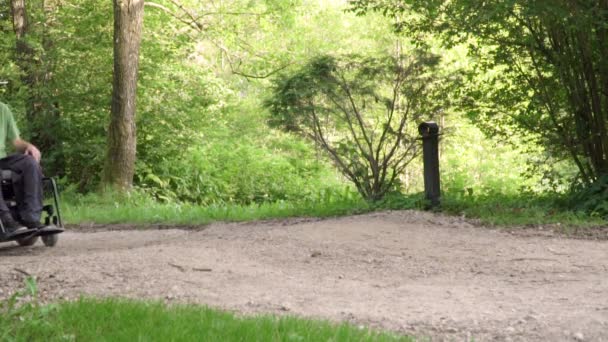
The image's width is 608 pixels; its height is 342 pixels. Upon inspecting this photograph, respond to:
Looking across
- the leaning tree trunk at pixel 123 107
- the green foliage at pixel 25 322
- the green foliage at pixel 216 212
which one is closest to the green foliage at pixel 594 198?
the green foliage at pixel 216 212

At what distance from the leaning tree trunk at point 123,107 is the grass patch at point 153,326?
10.0m

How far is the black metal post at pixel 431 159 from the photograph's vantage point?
9.20 meters

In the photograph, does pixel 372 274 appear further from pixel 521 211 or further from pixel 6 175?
pixel 521 211

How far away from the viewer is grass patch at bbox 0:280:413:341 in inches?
148

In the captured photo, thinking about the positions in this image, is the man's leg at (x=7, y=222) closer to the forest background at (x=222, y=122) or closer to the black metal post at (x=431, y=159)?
the forest background at (x=222, y=122)

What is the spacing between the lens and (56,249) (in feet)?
24.9

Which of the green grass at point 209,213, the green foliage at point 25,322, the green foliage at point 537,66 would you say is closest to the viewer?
the green foliage at point 25,322

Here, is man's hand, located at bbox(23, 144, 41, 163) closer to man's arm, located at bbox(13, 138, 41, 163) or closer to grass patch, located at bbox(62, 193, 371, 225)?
man's arm, located at bbox(13, 138, 41, 163)

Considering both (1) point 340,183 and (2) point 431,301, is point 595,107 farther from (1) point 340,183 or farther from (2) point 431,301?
(1) point 340,183

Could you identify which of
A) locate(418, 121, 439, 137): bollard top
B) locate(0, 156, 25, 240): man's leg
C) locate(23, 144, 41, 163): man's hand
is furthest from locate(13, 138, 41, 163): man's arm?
locate(418, 121, 439, 137): bollard top

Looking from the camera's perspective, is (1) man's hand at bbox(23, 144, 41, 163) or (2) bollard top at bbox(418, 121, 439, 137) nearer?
(1) man's hand at bbox(23, 144, 41, 163)

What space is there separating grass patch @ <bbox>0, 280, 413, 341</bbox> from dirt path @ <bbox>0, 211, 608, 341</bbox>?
47 centimetres

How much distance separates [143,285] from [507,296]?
229cm

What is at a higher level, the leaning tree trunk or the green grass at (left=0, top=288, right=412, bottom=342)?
the leaning tree trunk
